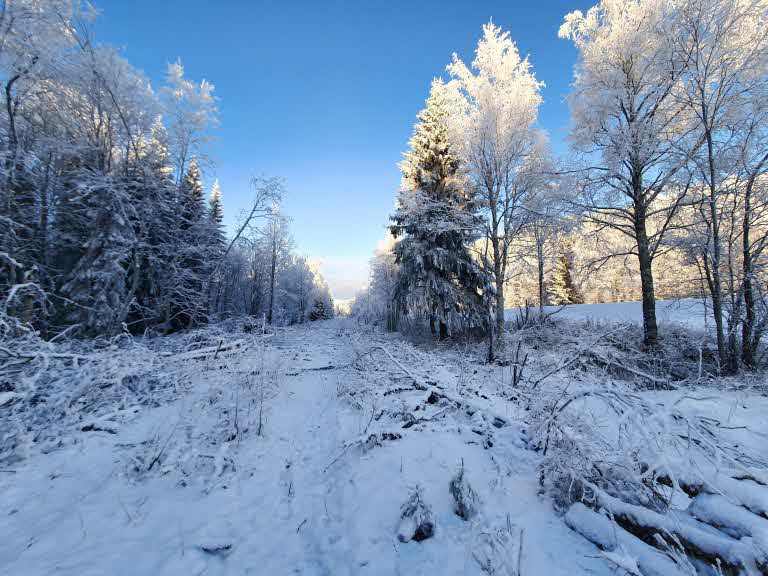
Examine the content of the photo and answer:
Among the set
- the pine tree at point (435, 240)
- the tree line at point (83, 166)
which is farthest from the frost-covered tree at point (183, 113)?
the pine tree at point (435, 240)

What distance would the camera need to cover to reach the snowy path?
196 cm

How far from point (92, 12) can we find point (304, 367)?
39.4ft

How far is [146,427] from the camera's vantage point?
12.8 ft

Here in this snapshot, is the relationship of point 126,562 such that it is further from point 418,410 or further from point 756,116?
point 756,116

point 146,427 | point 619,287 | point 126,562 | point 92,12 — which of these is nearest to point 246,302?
point 92,12

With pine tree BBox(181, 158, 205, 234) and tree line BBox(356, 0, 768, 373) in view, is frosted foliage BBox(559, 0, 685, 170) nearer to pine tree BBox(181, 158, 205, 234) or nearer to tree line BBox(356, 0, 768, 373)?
tree line BBox(356, 0, 768, 373)

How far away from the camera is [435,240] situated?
1332cm

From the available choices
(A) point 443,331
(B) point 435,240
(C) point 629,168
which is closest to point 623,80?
(C) point 629,168

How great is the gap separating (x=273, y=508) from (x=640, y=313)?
15526 millimetres

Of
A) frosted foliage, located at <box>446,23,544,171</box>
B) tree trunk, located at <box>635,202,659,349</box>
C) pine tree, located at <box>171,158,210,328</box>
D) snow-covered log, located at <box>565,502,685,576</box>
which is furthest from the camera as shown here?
pine tree, located at <box>171,158,210,328</box>

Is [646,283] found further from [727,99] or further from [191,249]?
[191,249]

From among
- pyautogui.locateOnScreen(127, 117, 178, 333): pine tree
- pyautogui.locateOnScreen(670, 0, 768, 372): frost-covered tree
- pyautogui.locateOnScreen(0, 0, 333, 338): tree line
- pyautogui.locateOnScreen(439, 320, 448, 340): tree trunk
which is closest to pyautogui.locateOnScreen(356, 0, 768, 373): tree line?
pyautogui.locateOnScreen(670, 0, 768, 372): frost-covered tree

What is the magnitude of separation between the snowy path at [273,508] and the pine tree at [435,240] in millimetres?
8830

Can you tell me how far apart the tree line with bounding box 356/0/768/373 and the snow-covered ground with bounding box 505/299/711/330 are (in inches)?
56.2
